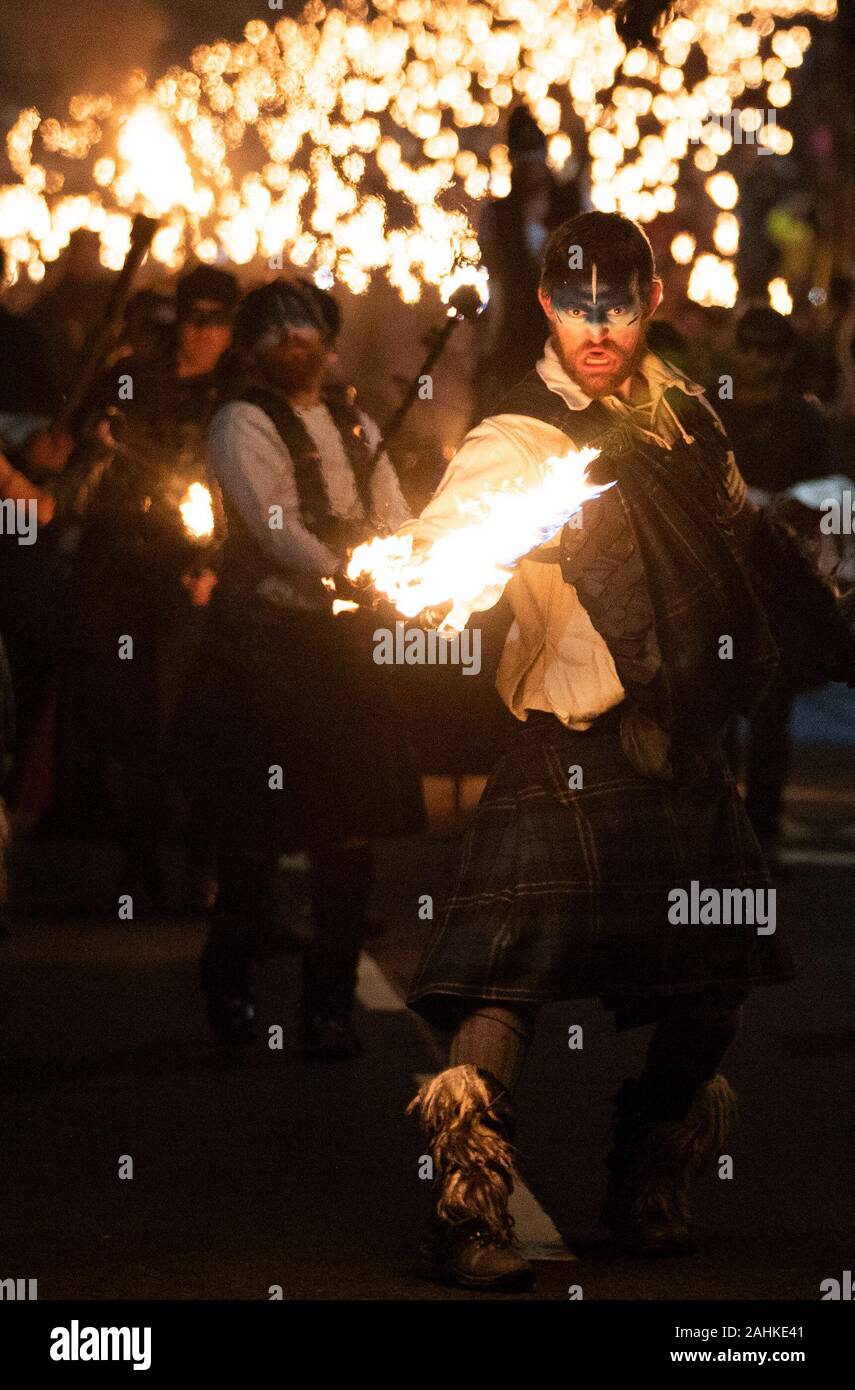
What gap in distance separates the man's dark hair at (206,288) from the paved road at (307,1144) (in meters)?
2.33

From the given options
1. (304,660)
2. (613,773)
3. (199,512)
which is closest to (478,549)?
(613,773)

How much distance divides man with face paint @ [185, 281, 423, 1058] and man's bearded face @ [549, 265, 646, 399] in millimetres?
2250

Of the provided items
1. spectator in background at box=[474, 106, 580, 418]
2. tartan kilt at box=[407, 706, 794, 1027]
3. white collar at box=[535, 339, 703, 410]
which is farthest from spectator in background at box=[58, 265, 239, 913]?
tartan kilt at box=[407, 706, 794, 1027]

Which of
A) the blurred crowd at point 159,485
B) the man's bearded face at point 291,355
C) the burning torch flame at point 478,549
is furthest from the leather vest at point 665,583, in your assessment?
the blurred crowd at point 159,485

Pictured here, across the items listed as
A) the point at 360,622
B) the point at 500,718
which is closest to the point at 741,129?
the point at 360,622

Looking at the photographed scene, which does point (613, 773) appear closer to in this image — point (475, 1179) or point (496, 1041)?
point (496, 1041)

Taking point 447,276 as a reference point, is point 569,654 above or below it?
Answer: below

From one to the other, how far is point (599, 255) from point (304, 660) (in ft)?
8.71

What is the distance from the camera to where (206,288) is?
37.3 ft

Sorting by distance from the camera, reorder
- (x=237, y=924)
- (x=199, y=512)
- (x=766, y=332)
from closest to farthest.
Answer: (x=237, y=924), (x=199, y=512), (x=766, y=332)
